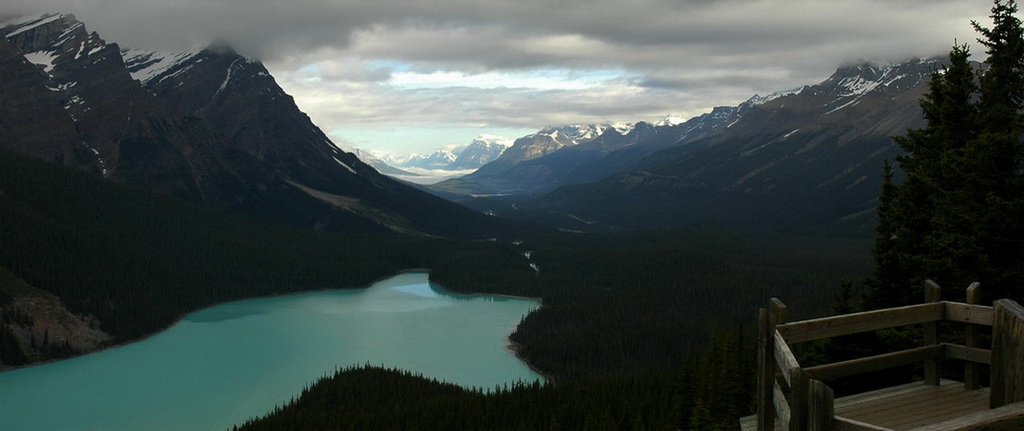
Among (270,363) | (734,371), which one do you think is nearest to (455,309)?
(270,363)

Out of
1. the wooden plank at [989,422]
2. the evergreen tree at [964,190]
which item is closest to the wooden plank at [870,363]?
the wooden plank at [989,422]

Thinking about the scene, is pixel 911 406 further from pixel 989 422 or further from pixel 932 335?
pixel 989 422

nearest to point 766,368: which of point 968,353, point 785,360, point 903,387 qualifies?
point 785,360

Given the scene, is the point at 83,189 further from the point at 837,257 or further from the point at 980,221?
the point at 980,221

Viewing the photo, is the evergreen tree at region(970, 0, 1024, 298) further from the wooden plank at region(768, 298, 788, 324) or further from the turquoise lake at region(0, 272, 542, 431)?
the turquoise lake at region(0, 272, 542, 431)

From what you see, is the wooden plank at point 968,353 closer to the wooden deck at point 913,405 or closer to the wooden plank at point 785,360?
the wooden deck at point 913,405

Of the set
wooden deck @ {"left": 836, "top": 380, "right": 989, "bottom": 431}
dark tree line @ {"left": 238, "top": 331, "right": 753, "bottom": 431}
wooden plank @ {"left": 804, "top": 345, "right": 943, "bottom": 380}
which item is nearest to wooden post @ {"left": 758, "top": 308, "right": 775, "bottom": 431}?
wooden plank @ {"left": 804, "top": 345, "right": 943, "bottom": 380}
